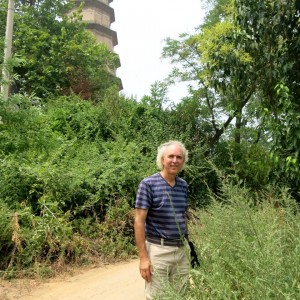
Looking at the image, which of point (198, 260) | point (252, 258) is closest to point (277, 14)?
point (198, 260)

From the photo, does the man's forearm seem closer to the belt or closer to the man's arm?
the man's arm

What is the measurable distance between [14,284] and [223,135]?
11.4 metres

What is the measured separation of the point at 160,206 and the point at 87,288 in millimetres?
3000

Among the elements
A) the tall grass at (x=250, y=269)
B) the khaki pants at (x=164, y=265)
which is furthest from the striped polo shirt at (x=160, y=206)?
the tall grass at (x=250, y=269)

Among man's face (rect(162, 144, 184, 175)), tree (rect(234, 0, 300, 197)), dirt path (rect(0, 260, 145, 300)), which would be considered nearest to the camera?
man's face (rect(162, 144, 184, 175))

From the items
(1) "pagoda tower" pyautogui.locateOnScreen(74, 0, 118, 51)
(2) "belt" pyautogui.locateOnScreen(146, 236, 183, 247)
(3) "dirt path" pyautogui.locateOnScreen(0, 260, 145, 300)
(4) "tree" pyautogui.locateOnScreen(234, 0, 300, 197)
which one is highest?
(1) "pagoda tower" pyautogui.locateOnScreen(74, 0, 118, 51)

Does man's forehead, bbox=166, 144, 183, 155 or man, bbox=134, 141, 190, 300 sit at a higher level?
man's forehead, bbox=166, 144, 183, 155

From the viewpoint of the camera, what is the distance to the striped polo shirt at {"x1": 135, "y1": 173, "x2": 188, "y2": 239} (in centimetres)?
321

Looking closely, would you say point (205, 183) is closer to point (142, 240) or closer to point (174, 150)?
point (174, 150)

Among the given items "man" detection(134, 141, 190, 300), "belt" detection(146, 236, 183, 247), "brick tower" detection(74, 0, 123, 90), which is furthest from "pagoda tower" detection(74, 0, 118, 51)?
"belt" detection(146, 236, 183, 247)

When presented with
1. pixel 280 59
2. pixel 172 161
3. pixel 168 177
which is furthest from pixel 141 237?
pixel 280 59

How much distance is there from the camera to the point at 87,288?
18.7 feet

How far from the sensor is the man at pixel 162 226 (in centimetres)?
316

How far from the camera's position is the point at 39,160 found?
323 inches
